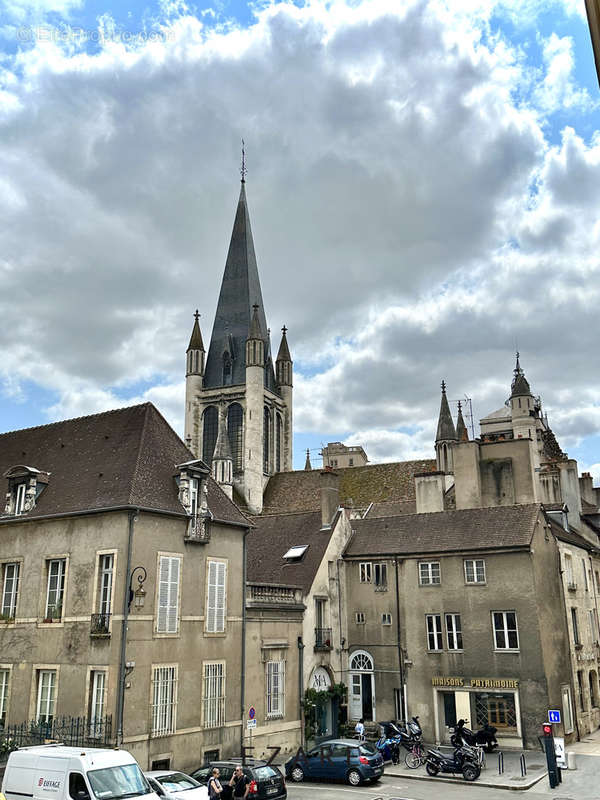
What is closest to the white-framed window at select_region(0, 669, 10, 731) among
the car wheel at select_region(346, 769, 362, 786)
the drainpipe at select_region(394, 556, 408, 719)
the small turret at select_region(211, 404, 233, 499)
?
the car wheel at select_region(346, 769, 362, 786)

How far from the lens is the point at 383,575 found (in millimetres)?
32812

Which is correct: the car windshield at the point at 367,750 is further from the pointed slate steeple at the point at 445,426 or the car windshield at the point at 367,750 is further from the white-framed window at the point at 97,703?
the pointed slate steeple at the point at 445,426

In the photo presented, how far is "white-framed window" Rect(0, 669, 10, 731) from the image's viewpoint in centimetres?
2309

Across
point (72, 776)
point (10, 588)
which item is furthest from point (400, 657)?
point (72, 776)

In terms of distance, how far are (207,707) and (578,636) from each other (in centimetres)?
1737

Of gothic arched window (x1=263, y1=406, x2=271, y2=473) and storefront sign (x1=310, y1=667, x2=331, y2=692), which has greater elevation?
gothic arched window (x1=263, y1=406, x2=271, y2=473)

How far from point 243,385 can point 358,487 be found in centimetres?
2057

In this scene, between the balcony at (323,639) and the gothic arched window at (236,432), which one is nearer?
the balcony at (323,639)

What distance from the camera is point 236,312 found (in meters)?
78.5

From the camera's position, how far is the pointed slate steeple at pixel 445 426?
187ft

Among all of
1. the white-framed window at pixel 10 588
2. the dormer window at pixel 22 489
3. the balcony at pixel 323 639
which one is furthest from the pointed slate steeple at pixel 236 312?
the white-framed window at pixel 10 588

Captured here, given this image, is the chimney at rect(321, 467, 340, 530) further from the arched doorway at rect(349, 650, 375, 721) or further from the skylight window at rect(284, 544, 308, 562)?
the arched doorway at rect(349, 650, 375, 721)

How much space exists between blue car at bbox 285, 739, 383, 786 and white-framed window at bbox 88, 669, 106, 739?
21.7ft

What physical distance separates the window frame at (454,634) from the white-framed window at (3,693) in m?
16.8
